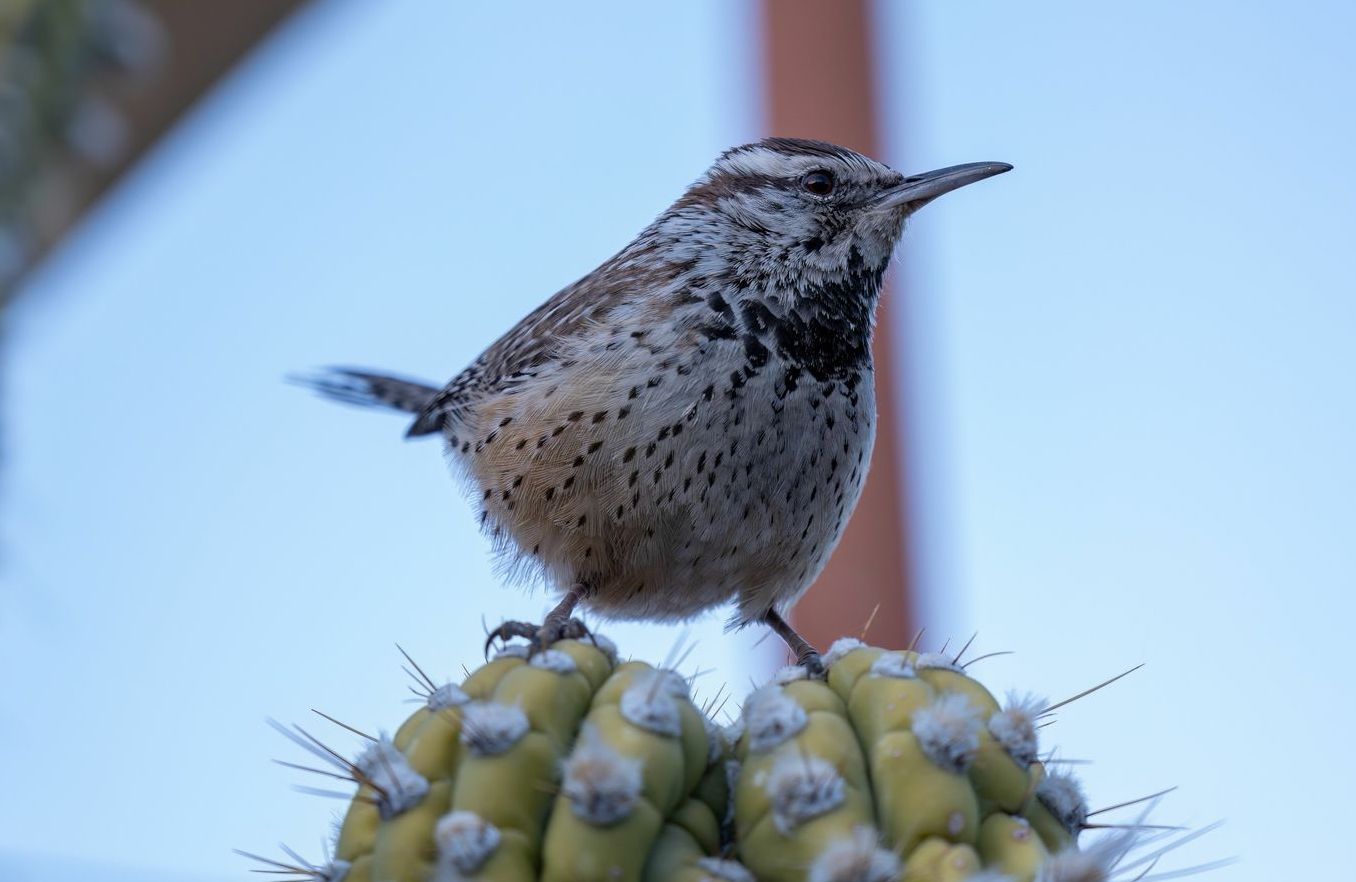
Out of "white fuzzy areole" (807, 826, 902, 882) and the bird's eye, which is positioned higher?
the bird's eye

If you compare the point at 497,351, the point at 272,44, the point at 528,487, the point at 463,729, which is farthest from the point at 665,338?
the point at 272,44

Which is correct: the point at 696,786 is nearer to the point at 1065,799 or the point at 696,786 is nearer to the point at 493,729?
the point at 493,729

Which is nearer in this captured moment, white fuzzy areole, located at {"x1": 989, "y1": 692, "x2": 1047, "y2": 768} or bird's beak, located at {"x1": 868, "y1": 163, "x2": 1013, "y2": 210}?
white fuzzy areole, located at {"x1": 989, "y1": 692, "x2": 1047, "y2": 768}

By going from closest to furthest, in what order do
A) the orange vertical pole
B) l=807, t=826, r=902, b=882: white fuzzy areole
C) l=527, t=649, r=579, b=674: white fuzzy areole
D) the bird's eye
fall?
l=807, t=826, r=902, b=882: white fuzzy areole → l=527, t=649, r=579, b=674: white fuzzy areole → the bird's eye → the orange vertical pole

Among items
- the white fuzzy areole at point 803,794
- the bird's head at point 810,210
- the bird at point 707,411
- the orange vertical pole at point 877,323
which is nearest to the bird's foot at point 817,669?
the white fuzzy areole at point 803,794

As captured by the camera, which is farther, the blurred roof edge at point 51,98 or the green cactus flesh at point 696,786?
the blurred roof edge at point 51,98

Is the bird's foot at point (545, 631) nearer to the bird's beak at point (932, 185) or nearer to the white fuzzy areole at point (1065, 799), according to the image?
the white fuzzy areole at point (1065, 799)

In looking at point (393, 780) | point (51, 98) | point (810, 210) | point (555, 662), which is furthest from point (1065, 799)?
point (51, 98)

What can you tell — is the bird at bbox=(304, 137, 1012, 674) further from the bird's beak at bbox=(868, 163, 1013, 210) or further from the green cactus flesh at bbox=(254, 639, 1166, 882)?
the green cactus flesh at bbox=(254, 639, 1166, 882)

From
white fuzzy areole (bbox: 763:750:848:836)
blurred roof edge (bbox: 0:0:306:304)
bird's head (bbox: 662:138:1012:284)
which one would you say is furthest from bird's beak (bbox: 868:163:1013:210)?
blurred roof edge (bbox: 0:0:306:304)
